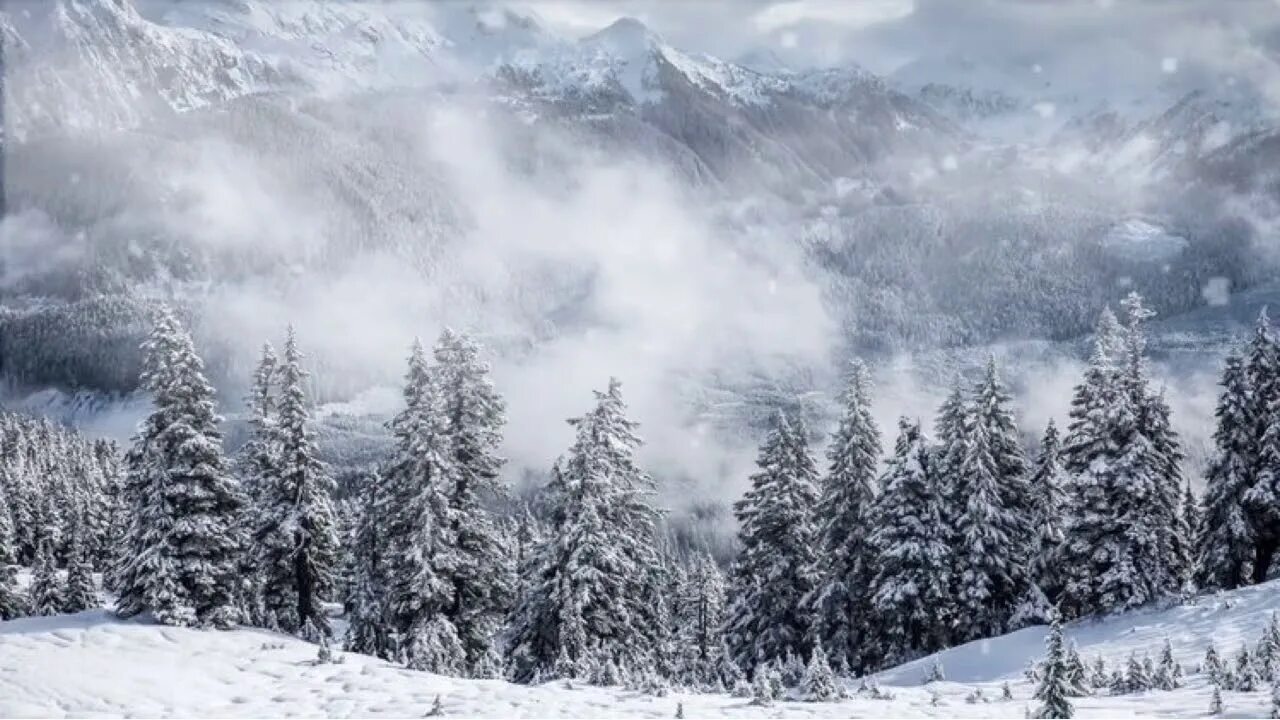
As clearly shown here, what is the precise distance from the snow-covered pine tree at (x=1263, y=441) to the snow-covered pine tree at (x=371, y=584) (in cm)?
3552

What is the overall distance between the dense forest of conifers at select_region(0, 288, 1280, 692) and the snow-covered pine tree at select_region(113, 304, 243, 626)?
81 millimetres

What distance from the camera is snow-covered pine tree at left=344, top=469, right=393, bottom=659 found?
1307 inches

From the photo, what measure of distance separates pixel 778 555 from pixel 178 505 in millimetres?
22933

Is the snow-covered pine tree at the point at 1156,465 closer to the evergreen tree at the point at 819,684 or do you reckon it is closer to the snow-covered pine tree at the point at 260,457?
the evergreen tree at the point at 819,684

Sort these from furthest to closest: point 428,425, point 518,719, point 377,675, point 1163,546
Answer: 1. point 1163,546
2. point 428,425
3. point 377,675
4. point 518,719

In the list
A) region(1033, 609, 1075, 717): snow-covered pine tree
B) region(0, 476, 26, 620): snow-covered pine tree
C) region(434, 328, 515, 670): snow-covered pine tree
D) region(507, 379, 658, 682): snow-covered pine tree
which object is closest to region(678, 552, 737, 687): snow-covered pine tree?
region(507, 379, 658, 682): snow-covered pine tree

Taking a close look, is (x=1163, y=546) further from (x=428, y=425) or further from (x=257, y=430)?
(x=257, y=430)

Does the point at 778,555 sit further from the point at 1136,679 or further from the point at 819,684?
the point at 819,684

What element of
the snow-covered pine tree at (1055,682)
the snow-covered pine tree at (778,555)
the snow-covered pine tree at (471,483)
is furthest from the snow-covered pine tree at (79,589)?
the snow-covered pine tree at (1055,682)

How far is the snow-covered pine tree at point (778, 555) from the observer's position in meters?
39.3

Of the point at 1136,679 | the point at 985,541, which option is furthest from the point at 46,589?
the point at 1136,679

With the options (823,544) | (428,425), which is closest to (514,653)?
(428,425)

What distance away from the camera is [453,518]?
1215 inches

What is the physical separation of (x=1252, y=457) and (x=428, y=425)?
3573 centimetres
